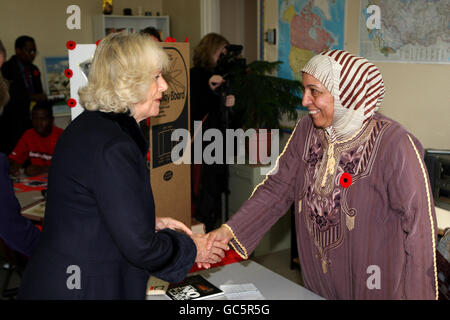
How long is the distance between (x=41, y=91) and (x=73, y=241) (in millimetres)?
4822

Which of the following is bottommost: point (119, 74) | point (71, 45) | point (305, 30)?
point (119, 74)

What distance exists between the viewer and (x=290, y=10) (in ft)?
14.6

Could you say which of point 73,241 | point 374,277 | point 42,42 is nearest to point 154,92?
point 73,241

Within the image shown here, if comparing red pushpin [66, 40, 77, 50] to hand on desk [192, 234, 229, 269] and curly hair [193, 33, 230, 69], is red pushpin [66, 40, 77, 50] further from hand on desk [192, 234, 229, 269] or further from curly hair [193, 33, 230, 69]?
curly hair [193, 33, 230, 69]

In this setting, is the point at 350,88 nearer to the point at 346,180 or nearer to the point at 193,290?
the point at 346,180

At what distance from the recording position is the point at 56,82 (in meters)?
6.45

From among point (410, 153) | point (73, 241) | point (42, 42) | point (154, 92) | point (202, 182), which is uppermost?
point (42, 42)

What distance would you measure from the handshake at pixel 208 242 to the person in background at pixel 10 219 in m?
0.55

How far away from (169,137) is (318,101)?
1.23 metres

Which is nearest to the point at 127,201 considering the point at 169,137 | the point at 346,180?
the point at 346,180

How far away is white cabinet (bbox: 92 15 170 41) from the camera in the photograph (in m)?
6.41

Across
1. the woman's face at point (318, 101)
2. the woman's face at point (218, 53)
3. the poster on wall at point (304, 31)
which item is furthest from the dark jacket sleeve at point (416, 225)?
the woman's face at point (218, 53)

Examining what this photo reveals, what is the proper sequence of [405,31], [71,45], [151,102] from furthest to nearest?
1. [405,31]
2. [71,45]
3. [151,102]

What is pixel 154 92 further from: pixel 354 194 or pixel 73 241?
pixel 354 194
